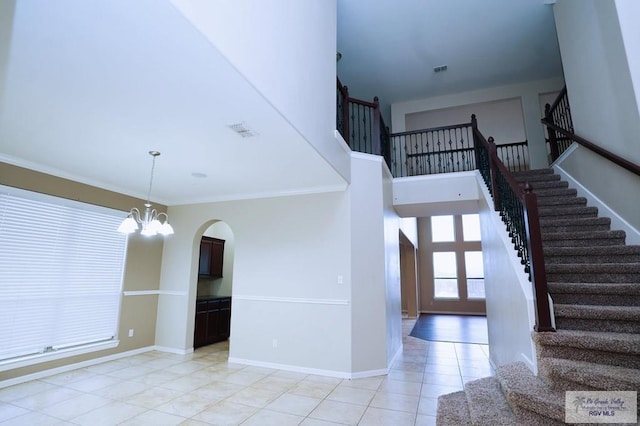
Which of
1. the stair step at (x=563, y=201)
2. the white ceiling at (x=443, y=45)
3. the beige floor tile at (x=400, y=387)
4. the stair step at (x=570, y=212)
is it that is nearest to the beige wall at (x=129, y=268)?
the beige floor tile at (x=400, y=387)

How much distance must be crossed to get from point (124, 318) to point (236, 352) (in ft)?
6.42

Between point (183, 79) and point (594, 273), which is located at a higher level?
point (183, 79)

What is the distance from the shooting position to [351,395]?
362 centimetres

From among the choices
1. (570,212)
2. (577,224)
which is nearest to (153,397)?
(577,224)

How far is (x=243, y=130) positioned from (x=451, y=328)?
24.8 ft

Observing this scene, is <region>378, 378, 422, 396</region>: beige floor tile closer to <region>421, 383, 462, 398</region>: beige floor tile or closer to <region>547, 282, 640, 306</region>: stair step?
<region>421, 383, 462, 398</region>: beige floor tile

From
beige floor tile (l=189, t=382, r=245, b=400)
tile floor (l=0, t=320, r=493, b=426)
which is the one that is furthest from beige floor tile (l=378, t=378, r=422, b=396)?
beige floor tile (l=189, t=382, r=245, b=400)

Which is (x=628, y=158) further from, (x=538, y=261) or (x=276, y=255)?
(x=276, y=255)

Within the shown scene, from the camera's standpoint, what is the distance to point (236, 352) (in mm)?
4879

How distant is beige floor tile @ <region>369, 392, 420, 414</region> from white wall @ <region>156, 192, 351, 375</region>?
718 millimetres

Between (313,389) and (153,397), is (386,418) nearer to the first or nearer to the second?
(313,389)

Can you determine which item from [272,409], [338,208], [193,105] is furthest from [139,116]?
[272,409]

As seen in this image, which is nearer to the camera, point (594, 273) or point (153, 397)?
point (594, 273)

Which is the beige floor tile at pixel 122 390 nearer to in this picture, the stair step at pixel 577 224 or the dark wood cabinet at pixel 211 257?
the dark wood cabinet at pixel 211 257
